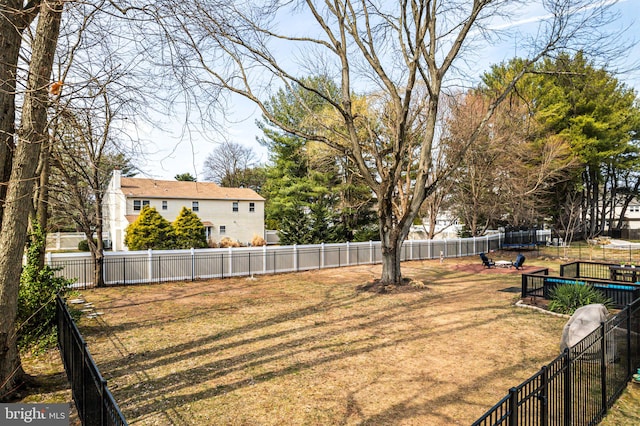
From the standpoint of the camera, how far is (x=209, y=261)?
55.8 feet

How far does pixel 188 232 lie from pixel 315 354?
21697mm

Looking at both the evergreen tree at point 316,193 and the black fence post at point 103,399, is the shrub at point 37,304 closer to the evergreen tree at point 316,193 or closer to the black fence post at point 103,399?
the black fence post at point 103,399

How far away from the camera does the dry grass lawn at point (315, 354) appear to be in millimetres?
5047

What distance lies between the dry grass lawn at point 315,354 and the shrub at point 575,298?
2.40 feet

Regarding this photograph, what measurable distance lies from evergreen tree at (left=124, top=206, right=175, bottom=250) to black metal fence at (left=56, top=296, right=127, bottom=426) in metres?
19.5

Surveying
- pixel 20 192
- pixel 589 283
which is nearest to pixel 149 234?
pixel 20 192

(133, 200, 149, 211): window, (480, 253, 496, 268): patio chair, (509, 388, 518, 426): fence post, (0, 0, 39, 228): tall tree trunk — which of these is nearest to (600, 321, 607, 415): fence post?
(509, 388, 518, 426): fence post

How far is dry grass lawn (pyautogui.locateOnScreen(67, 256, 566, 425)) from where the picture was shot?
5.05m

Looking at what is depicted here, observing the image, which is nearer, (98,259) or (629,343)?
(629,343)

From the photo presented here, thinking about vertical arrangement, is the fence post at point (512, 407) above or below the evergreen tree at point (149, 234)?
below

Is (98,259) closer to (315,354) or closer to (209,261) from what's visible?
(209,261)

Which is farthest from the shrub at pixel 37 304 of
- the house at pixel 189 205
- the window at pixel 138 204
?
the window at pixel 138 204

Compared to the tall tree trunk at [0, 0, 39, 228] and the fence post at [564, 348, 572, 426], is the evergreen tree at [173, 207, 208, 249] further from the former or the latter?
the fence post at [564, 348, 572, 426]

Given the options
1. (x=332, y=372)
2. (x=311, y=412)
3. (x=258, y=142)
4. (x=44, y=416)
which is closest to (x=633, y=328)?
(x=332, y=372)
